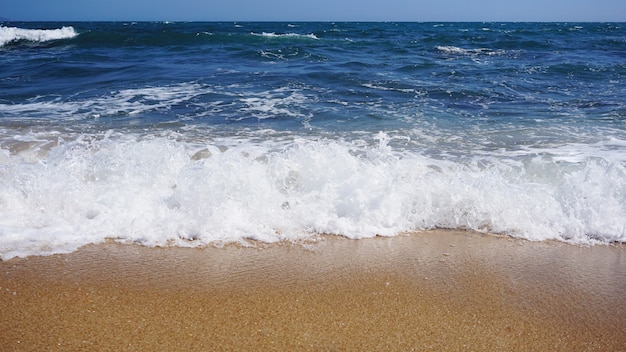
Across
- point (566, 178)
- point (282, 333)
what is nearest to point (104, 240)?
point (282, 333)

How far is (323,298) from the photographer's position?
282 centimetres

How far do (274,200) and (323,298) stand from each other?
136cm

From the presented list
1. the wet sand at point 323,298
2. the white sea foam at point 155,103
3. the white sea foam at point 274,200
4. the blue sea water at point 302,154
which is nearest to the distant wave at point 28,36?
the blue sea water at point 302,154

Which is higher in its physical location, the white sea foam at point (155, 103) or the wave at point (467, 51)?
the wave at point (467, 51)

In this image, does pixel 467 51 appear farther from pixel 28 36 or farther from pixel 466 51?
pixel 28 36

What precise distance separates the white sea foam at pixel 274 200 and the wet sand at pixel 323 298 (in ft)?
0.77

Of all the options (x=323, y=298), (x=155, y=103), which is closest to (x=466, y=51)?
(x=155, y=103)

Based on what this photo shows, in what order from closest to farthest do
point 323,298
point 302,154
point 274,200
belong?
point 323,298 < point 274,200 < point 302,154

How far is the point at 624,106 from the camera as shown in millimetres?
8812

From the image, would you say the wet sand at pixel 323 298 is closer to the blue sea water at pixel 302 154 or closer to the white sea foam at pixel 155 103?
the blue sea water at pixel 302 154

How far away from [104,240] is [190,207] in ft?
2.22

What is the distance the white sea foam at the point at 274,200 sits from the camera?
11.9 feet

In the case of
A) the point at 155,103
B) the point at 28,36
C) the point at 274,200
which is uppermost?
the point at 28,36

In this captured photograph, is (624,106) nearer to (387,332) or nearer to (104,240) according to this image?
(387,332)
